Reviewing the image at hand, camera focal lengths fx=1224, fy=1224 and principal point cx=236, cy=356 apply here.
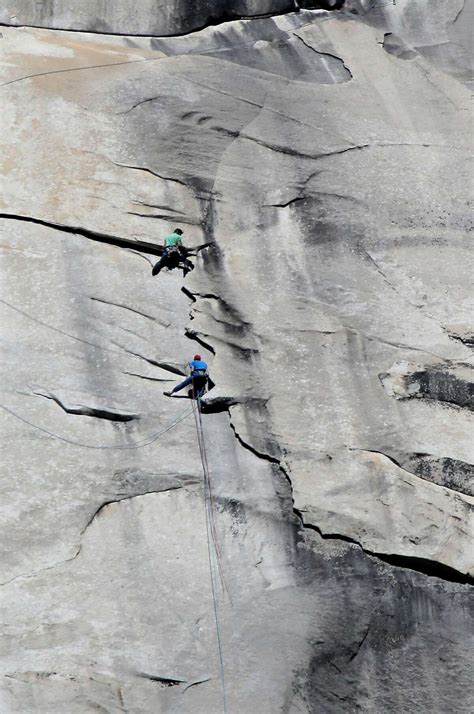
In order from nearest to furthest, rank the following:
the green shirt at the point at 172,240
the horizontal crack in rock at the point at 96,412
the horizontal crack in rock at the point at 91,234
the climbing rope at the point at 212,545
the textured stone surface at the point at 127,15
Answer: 1. the climbing rope at the point at 212,545
2. the horizontal crack in rock at the point at 96,412
3. the green shirt at the point at 172,240
4. the horizontal crack in rock at the point at 91,234
5. the textured stone surface at the point at 127,15

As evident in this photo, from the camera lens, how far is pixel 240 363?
46.5 feet

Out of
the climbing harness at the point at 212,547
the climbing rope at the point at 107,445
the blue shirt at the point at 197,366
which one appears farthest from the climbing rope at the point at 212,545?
the blue shirt at the point at 197,366

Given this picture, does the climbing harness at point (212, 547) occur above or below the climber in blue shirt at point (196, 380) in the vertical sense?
below

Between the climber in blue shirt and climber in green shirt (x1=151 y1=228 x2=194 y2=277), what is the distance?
1806 mm

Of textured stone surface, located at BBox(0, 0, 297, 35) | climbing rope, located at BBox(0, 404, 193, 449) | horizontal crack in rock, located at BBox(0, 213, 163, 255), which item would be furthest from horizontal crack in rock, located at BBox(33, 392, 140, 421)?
textured stone surface, located at BBox(0, 0, 297, 35)

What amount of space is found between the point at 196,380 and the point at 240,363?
67 cm

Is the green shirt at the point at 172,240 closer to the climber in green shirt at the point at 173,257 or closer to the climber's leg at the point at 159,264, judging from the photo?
the climber in green shirt at the point at 173,257

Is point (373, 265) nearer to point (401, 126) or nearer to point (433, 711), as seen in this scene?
point (401, 126)

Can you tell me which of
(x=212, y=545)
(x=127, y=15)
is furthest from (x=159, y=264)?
(x=127, y=15)

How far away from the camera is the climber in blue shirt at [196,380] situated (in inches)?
541

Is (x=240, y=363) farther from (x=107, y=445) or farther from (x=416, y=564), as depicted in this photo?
(x=416, y=564)

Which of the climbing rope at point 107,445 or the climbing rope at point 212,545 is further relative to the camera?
the climbing rope at point 107,445

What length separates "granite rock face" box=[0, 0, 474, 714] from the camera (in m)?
12.1

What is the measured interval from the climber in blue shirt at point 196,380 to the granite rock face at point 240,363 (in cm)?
15
